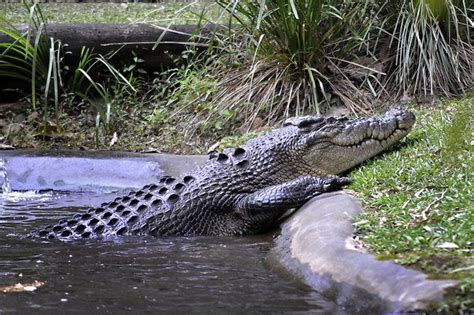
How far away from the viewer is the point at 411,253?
3615 millimetres

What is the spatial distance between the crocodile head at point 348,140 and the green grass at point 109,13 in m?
4.63

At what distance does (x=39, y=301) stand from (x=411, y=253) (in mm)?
1682

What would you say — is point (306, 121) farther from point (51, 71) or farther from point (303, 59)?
point (51, 71)

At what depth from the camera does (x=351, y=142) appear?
6051 mm

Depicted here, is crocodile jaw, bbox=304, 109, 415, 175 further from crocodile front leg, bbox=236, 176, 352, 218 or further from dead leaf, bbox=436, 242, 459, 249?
dead leaf, bbox=436, 242, 459, 249

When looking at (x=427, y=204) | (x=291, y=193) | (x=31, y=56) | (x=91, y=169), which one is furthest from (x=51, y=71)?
(x=427, y=204)

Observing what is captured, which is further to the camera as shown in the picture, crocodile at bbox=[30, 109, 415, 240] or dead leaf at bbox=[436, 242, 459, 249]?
crocodile at bbox=[30, 109, 415, 240]

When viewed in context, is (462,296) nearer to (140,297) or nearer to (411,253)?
(411,253)

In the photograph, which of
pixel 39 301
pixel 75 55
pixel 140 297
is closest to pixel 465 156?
pixel 140 297

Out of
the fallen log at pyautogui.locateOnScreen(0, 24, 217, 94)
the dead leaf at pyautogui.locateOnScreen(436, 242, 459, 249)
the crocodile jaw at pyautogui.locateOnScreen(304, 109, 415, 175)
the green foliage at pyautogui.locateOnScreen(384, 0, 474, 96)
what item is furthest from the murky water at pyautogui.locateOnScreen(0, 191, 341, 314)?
the fallen log at pyautogui.locateOnScreen(0, 24, 217, 94)

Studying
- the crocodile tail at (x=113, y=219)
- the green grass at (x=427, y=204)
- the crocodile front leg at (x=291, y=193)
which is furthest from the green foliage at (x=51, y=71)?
the green grass at (x=427, y=204)

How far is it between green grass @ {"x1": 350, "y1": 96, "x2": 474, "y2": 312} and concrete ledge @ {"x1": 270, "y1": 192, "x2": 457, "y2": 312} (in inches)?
3.1

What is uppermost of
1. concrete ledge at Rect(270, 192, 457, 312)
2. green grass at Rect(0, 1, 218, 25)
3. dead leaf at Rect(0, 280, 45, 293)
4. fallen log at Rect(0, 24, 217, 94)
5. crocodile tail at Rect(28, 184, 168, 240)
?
green grass at Rect(0, 1, 218, 25)

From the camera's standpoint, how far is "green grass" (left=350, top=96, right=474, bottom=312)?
3.38 m
